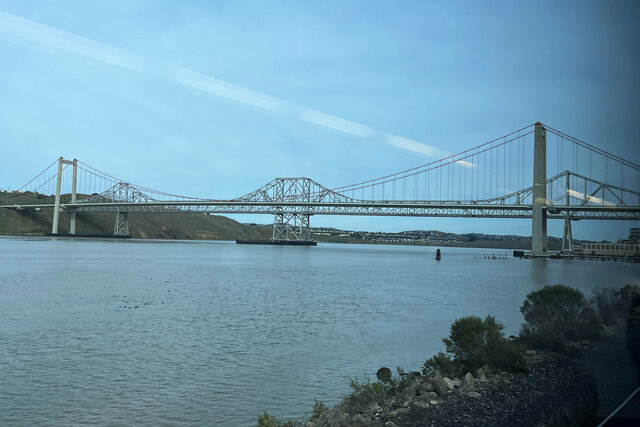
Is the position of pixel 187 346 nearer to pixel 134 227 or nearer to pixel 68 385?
pixel 68 385

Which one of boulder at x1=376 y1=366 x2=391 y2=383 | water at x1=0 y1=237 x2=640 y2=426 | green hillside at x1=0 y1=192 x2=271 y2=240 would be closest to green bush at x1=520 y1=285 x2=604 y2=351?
water at x1=0 y1=237 x2=640 y2=426

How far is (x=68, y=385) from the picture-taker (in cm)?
706

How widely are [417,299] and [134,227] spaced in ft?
356

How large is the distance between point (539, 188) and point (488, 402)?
50.2 metres

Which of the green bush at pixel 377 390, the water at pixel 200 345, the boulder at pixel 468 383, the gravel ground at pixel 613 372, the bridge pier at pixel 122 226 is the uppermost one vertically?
the bridge pier at pixel 122 226

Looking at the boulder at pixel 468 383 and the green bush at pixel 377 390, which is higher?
the boulder at pixel 468 383

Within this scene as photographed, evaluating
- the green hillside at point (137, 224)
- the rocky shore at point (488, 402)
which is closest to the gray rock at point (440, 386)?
the rocky shore at point (488, 402)

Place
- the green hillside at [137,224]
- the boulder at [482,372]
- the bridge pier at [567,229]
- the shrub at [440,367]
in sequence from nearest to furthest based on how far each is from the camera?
the boulder at [482,372]
the shrub at [440,367]
the bridge pier at [567,229]
the green hillside at [137,224]

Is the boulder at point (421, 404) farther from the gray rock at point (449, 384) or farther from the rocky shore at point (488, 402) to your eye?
the gray rock at point (449, 384)

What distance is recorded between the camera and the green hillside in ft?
319

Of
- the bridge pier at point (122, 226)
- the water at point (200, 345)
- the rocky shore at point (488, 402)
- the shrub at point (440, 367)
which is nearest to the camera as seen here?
the rocky shore at point (488, 402)

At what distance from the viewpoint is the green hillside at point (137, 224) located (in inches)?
3824

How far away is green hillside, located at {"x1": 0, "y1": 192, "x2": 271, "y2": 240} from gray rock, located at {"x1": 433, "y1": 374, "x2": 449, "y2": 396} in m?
103

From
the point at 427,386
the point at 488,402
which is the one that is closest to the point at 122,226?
the point at 427,386
